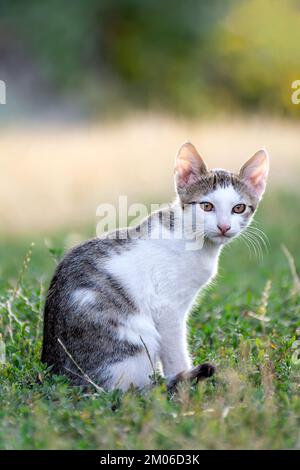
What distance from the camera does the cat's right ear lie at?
168 inches

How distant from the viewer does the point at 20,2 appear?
95.8ft

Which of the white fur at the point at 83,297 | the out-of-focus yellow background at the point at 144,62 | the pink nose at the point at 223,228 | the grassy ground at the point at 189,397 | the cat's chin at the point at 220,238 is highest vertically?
the out-of-focus yellow background at the point at 144,62

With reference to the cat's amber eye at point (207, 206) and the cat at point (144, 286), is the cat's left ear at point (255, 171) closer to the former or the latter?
the cat at point (144, 286)

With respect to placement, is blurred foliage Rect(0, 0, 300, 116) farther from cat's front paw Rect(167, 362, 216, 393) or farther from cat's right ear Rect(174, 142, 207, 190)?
cat's front paw Rect(167, 362, 216, 393)

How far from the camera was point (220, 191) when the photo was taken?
4.17 metres

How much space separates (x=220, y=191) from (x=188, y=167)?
0.26 m

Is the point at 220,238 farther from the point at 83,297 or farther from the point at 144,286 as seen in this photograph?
the point at 83,297

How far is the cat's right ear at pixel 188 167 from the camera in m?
4.26

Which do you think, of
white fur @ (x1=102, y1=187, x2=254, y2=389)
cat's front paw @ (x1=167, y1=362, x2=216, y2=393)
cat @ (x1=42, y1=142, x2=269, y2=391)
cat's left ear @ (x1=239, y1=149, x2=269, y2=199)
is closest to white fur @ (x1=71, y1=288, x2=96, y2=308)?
cat @ (x1=42, y1=142, x2=269, y2=391)

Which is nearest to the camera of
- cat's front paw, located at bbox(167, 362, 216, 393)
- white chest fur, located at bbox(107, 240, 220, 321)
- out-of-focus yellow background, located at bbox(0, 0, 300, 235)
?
cat's front paw, located at bbox(167, 362, 216, 393)

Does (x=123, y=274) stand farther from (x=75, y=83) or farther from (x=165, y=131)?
(x=75, y=83)

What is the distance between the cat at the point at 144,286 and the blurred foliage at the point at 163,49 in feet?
72.8

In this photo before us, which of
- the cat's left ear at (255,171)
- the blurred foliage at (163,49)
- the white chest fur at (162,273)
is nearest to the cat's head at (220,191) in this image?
the cat's left ear at (255,171)

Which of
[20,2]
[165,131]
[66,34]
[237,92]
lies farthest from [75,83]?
[165,131]
